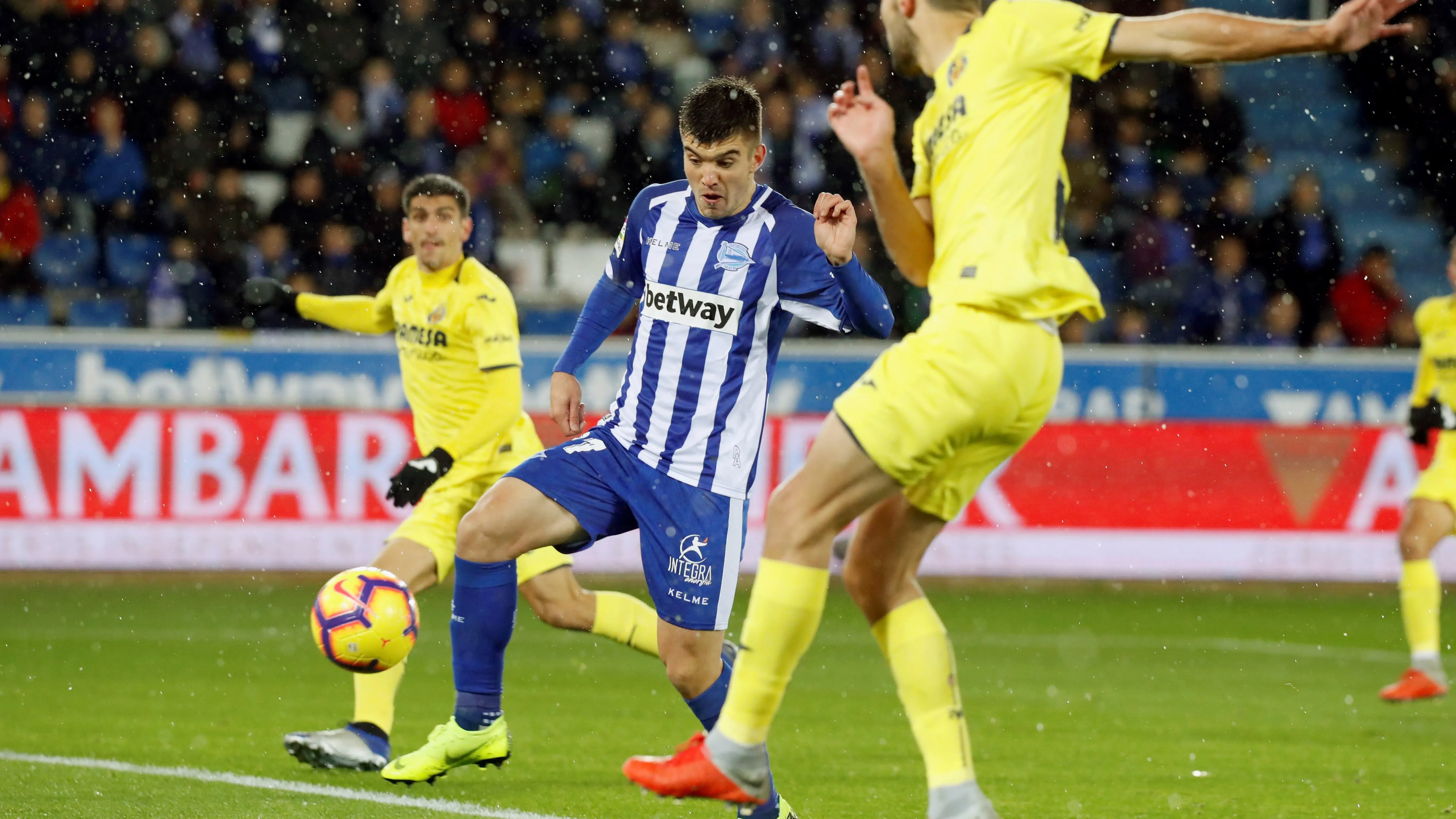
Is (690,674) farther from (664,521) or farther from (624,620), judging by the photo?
(624,620)

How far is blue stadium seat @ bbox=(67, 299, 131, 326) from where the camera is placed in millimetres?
13688

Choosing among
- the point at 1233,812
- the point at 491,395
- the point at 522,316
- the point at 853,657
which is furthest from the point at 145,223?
the point at 1233,812

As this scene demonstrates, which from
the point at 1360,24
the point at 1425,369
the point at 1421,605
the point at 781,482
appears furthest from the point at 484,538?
the point at 781,482

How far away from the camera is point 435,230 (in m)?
7.06

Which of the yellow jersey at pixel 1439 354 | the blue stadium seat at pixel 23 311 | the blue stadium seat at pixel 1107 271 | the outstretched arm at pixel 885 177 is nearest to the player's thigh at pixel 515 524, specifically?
the outstretched arm at pixel 885 177

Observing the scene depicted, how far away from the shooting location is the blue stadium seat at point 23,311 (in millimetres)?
13742

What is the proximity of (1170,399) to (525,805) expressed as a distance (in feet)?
28.1

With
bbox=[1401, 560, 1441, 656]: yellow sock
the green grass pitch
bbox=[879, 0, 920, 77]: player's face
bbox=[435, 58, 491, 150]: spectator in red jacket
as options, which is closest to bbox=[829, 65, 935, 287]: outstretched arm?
bbox=[879, 0, 920, 77]: player's face

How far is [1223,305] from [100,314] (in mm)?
8957

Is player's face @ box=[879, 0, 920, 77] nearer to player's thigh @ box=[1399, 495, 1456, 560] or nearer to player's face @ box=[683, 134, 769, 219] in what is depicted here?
player's face @ box=[683, 134, 769, 219]

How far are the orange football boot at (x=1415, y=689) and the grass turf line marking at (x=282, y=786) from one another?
475 centimetres

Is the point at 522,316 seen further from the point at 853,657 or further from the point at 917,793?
the point at 917,793

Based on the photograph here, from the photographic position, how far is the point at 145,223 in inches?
572

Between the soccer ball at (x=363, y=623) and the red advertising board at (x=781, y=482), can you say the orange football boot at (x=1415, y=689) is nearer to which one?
the red advertising board at (x=781, y=482)
